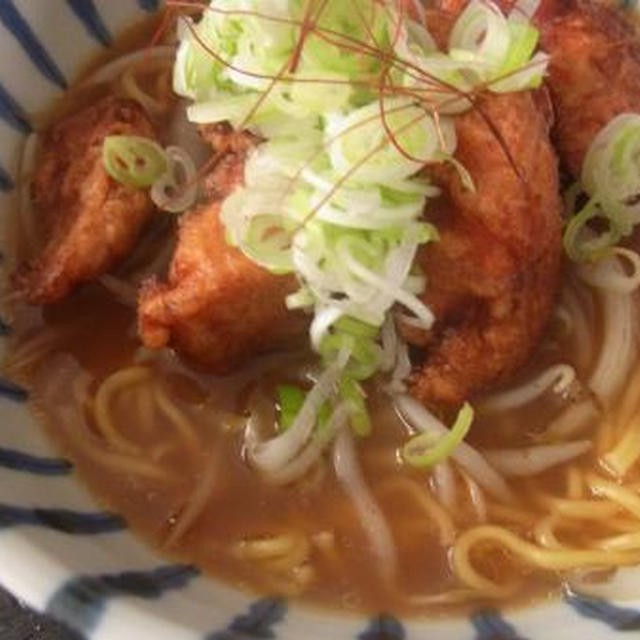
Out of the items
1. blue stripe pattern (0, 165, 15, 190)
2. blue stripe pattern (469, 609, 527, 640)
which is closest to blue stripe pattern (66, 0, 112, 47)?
blue stripe pattern (0, 165, 15, 190)

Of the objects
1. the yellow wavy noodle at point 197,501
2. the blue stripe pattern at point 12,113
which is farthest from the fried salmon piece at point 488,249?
the blue stripe pattern at point 12,113

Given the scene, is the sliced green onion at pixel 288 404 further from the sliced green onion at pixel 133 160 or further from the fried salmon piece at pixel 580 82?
the fried salmon piece at pixel 580 82

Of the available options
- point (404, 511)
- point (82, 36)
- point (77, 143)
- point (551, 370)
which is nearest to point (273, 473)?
point (404, 511)

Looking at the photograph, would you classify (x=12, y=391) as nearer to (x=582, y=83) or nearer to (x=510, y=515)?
(x=510, y=515)

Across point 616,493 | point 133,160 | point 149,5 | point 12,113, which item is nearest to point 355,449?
point 616,493

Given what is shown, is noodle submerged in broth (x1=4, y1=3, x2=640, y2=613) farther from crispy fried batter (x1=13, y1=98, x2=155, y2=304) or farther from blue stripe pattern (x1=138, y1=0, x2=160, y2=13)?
blue stripe pattern (x1=138, y1=0, x2=160, y2=13)

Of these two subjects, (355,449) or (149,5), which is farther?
(149,5)
